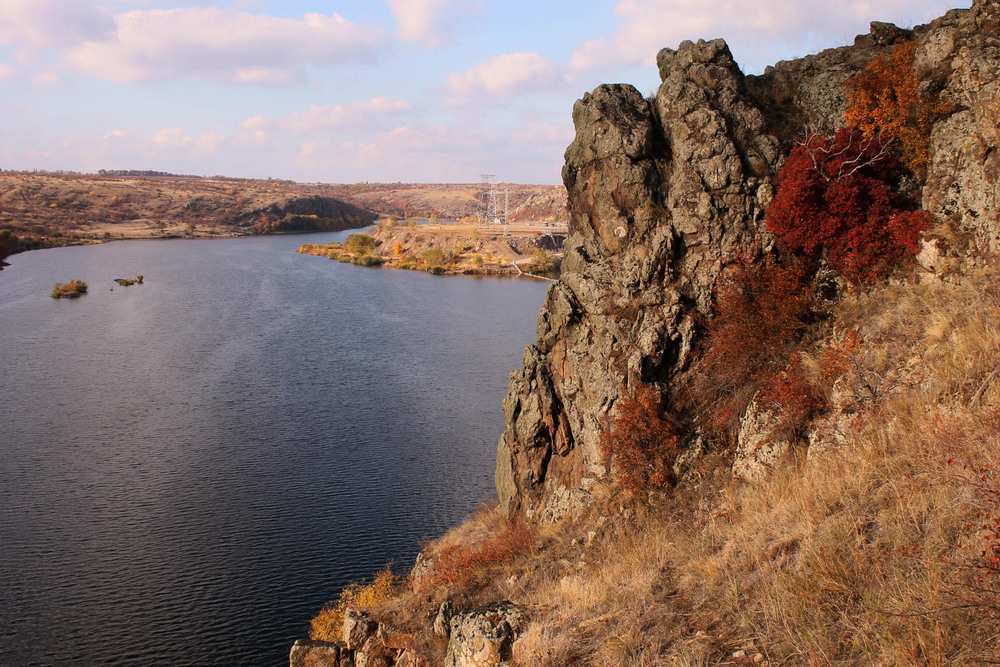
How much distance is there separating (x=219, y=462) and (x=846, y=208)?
2476 cm

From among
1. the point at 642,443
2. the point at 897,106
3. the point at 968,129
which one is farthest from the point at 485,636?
the point at 897,106

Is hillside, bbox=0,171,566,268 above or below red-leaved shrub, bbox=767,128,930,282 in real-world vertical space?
above

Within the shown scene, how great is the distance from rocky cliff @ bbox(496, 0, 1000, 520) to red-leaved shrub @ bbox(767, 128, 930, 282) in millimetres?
676

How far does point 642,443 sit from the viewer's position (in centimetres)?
1581

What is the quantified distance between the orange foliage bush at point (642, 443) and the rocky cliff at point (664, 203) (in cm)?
55

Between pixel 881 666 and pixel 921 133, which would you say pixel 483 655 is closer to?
pixel 881 666

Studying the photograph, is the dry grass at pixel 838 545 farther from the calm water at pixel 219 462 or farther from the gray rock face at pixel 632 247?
the calm water at pixel 219 462

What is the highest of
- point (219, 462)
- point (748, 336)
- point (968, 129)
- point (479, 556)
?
point (968, 129)

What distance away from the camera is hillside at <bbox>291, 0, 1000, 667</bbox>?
8.11 metres

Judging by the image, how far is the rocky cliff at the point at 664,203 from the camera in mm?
16078

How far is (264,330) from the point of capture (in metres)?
51.2

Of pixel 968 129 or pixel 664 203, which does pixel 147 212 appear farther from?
pixel 968 129

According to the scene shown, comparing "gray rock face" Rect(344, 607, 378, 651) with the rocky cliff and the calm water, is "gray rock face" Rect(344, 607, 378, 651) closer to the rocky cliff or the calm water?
the calm water

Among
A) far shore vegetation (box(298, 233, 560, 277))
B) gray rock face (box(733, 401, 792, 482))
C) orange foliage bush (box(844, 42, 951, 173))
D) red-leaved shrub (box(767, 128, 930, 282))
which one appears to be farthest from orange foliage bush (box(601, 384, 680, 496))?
far shore vegetation (box(298, 233, 560, 277))
